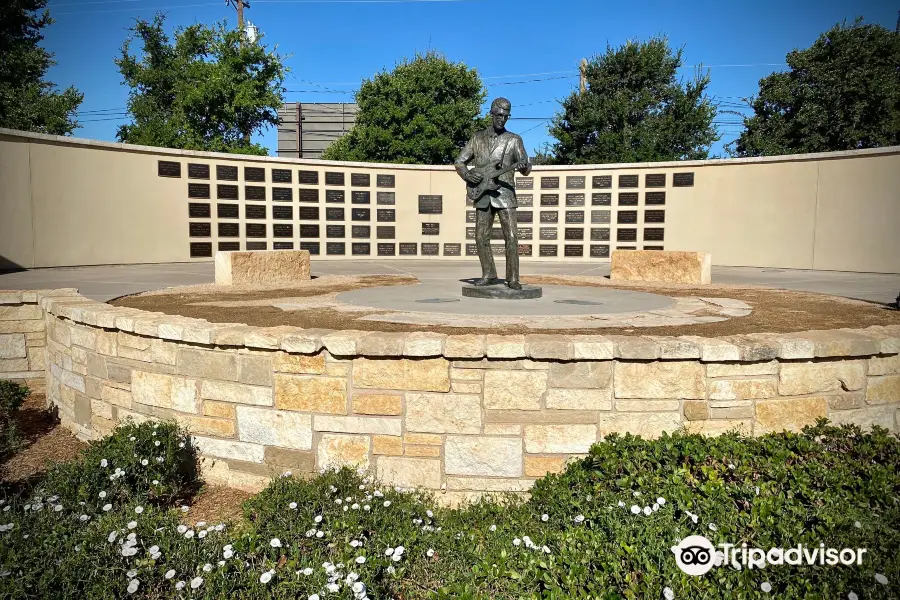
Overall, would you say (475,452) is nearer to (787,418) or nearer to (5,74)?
(787,418)

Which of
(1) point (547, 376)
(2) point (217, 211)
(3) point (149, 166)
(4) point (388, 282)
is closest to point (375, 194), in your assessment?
(2) point (217, 211)

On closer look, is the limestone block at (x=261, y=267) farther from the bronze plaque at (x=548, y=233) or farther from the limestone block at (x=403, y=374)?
the bronze plaque at (x=548, y=233)

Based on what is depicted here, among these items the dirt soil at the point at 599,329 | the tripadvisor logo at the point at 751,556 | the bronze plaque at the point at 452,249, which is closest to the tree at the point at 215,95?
the bronze plaque at the point at 452,249

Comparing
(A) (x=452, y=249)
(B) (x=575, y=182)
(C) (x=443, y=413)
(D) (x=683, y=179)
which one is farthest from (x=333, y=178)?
(C) (x=443, y=413)

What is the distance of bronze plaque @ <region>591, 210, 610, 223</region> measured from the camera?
18031 mm

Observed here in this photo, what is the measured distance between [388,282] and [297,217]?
7524 millimetres

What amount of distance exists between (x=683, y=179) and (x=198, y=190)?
13652 millimetres

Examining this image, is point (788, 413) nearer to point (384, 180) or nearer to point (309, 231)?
point (309, 231)

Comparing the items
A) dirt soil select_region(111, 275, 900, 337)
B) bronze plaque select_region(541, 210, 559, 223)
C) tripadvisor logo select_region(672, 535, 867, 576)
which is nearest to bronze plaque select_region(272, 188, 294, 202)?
dirt soil select_region(111, 275, 900, 337)

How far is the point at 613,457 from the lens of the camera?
3887 millimetres

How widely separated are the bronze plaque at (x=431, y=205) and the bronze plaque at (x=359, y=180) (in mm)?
1782

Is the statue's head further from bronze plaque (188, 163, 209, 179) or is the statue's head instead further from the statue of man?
bronze plaque (188, 163, 209, 179)

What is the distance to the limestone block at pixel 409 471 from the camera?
4457 millimetres

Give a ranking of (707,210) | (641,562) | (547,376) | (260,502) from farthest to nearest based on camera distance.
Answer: (707,210) → (547,376) → (260,502) → (641,562)
